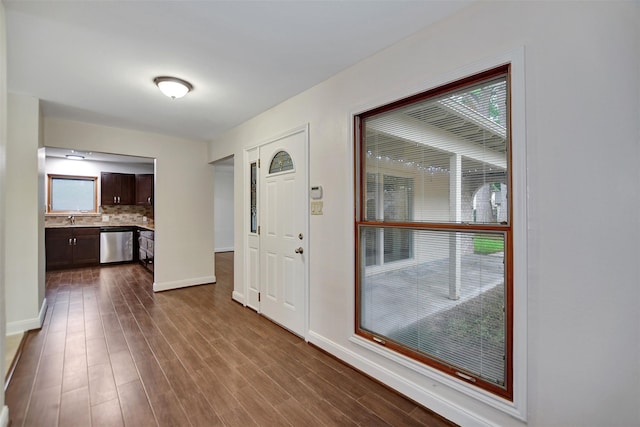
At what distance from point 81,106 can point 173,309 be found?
8.89ft

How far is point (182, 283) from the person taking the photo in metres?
4.83

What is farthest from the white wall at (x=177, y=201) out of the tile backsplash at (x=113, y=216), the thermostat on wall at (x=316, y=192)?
the tile backsplash at (x=113, y=216)

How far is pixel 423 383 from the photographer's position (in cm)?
192

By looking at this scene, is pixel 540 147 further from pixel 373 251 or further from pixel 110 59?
pixel 110 59

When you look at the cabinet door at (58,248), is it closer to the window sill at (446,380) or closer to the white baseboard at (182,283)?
the white baseboard at (182,283)

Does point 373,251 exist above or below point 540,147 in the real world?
below

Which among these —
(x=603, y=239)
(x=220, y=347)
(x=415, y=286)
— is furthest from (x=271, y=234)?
(x=603, y=239)

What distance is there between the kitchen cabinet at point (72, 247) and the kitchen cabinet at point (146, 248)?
2.72ft

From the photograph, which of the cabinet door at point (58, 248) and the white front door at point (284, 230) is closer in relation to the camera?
the white front door at point (284, 230)

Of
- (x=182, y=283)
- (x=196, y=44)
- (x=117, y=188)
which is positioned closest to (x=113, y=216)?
(x=117, y=188)

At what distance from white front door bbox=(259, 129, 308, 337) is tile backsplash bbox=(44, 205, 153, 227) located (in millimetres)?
5562

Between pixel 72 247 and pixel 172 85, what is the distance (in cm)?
567

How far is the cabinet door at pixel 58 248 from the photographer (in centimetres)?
595

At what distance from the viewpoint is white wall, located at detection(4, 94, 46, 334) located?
3.02 metres
